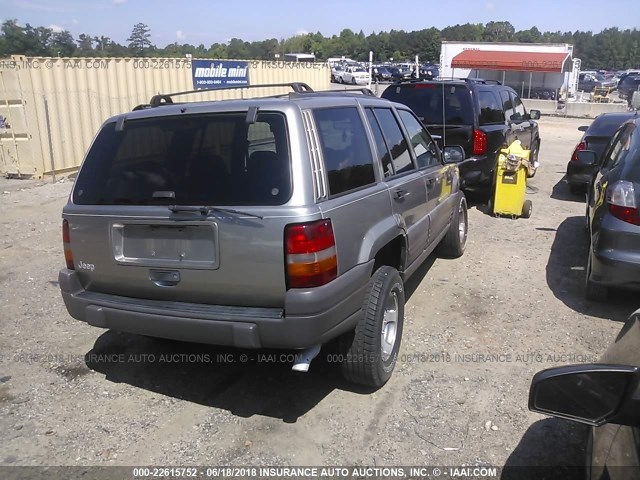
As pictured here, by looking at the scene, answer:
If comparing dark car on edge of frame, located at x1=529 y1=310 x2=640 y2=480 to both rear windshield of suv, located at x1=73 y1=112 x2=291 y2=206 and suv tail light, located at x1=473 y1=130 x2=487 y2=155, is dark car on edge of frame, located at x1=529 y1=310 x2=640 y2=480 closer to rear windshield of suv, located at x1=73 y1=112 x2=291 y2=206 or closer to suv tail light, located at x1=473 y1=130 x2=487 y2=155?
rear windshield of suv, located at x1=73 y1=112 x2=291 y2=206

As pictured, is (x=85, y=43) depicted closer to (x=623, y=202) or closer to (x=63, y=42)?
(x=63, y=42)

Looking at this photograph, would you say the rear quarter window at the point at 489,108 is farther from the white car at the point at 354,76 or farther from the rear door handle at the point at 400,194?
the white car at the point at 354,76

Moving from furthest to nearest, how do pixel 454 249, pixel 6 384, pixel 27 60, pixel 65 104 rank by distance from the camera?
pixel 65 104 → pixel 27 60 → pixel 454 249 → pixel 6 384

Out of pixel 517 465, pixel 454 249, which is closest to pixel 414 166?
pixel 454 249

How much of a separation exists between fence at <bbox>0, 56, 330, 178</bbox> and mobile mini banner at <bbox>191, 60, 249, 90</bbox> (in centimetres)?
118

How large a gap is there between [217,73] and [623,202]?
38.0 ft

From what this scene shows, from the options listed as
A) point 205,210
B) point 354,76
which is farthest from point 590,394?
point 354,76

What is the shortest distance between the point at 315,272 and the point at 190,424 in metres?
1.30

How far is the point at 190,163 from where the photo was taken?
10.7 feet

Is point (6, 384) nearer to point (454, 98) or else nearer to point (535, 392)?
point (535, 392)

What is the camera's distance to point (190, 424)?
337 centimetres

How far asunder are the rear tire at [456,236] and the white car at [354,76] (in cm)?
4209

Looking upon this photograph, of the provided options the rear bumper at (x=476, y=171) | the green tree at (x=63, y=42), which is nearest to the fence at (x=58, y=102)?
the rear bumper at (x=476, y=171)

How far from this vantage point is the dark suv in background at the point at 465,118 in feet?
26.8
